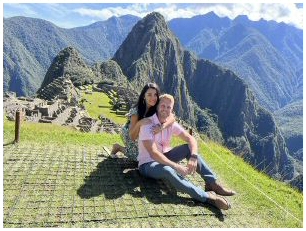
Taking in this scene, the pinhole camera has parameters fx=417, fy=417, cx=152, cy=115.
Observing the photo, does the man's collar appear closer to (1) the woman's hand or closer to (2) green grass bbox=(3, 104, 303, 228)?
(1) the woman's hand

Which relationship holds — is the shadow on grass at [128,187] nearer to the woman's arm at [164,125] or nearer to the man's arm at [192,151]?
the man's arm at [192,151]

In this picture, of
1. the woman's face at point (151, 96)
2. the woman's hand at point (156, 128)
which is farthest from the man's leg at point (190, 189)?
the woman's face at point (151, 96)

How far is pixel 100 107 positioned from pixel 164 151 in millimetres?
63293

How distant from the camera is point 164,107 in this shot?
335 inches

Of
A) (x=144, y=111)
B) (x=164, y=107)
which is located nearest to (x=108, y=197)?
(x=144, y=111)

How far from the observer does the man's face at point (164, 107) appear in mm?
8492

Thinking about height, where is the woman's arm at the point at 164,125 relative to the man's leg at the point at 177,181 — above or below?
above

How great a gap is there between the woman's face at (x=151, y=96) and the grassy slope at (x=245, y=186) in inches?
106

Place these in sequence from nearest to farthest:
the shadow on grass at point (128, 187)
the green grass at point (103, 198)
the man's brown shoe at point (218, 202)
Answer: the green grass at point (103, 198), the man's brown shoe at point (218, 202), the shadow on grass at point (128, 187)

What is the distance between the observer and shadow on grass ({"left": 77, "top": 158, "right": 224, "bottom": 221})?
26.8ft

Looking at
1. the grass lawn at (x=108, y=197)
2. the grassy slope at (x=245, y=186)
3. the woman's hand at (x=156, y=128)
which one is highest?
the woman's hand at (x=156, y=128)

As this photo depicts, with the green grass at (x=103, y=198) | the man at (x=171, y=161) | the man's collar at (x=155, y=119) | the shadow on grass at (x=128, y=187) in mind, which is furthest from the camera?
the man's collar at (x=155, y=119)

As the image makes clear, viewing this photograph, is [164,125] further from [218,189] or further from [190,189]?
[218,189]

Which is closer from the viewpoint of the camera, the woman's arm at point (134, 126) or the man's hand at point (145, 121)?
the man's hand at point (145, 121)
